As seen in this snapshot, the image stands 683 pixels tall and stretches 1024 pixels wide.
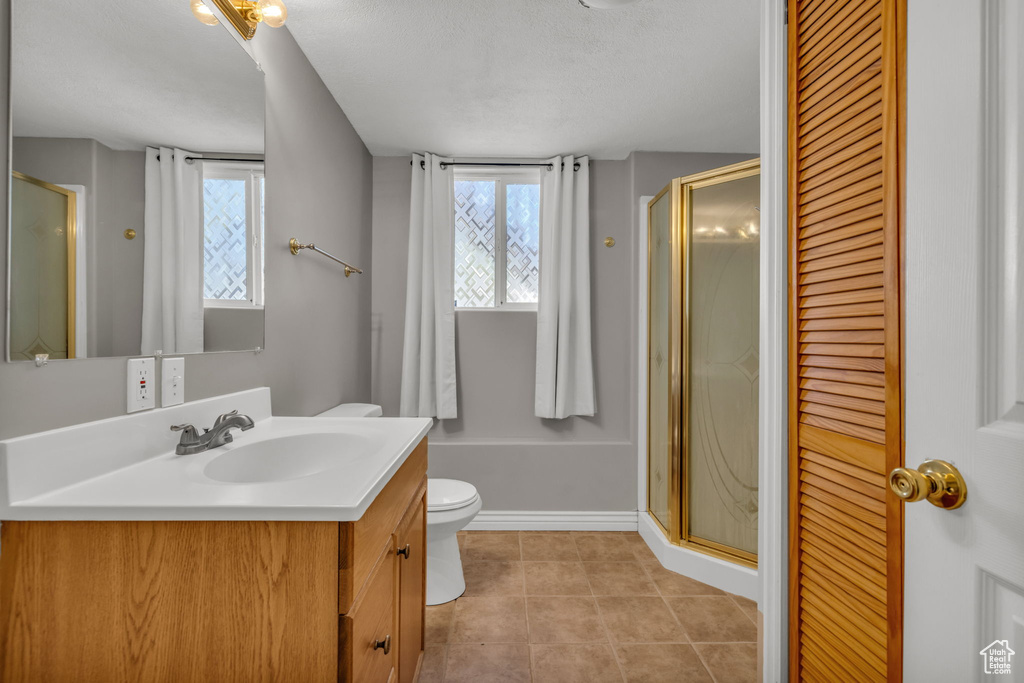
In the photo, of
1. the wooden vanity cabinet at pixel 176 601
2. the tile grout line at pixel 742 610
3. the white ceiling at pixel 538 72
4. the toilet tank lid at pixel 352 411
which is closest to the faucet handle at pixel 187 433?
the wooden vanity cabinet at pixel 176 601

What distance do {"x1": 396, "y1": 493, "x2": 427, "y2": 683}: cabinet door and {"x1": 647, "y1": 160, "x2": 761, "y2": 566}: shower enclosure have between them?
4.48ft

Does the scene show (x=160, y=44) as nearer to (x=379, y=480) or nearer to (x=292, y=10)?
(x=292, y=10)

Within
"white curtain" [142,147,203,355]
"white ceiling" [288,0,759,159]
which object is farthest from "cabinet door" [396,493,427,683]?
"white ceiling" [288,0,759,159]

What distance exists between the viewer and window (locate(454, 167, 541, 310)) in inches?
117

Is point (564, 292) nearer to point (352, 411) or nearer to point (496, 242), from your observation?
point (496, 242)

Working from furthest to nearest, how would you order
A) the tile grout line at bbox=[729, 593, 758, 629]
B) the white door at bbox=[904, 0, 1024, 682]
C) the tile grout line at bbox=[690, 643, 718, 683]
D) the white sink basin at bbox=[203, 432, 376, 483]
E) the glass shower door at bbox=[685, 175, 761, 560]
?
the glass shower door at bbox=[685, 175, 761, 560] < the tile grout line at bbox=[729, 593, 758, 629] < the tile grout line at bbox=[690, 643, 718, 683] < the white sink basin at bbox=[203, 432, 376, 483] < the white door at bbox=[904, 0, 1024, 682]

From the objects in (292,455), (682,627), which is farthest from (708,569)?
(292,455)

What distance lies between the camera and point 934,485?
2.21ft

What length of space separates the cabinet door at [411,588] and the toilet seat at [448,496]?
367 millimetres

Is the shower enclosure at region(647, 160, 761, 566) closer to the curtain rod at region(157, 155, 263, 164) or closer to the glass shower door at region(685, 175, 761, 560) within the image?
the glass shower door at region(685, 175, 761, 560)

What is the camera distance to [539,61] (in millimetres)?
1903

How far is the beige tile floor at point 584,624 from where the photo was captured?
1597 mm

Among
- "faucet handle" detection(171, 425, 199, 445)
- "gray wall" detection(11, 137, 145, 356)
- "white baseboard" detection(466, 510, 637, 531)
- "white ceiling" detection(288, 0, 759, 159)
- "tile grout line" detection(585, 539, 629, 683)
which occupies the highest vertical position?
"white ceiling" detection(288, 0, 759, 159)

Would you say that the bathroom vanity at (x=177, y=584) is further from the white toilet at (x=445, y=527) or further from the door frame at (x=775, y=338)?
the white toilet at (x=445, y=527)
